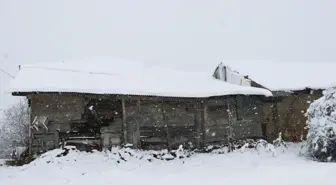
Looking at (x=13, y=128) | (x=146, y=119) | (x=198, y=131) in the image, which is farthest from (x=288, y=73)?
(x=13, y=128)

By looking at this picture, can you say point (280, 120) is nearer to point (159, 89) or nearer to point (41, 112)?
point (159, 89)

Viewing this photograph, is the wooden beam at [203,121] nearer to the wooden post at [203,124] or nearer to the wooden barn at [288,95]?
the wooden post at [203,124]

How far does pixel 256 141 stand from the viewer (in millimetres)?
16875

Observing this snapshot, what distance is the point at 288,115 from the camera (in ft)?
58.6

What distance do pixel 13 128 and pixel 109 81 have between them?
24695 millimetres

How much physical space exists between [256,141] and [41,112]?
372 inches

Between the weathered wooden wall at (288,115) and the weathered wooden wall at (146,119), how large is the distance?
1.89 feet

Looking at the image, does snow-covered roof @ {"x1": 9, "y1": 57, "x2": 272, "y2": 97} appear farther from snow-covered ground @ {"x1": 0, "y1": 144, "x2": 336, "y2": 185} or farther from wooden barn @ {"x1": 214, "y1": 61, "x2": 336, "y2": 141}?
snow-covered ground @ {"x1": 0, "y1": 144, "x2": 336, "y2": 185}

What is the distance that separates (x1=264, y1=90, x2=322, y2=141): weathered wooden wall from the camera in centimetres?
1755

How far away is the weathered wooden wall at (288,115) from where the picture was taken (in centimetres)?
1755

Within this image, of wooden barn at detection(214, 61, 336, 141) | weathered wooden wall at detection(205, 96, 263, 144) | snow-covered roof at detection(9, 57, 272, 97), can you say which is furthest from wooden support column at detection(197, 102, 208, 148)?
wooden barn at detection(214, 61, 336, 141)

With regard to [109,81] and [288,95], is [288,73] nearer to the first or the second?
[288,95]

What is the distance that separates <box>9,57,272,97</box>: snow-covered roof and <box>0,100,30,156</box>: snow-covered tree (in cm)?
1899

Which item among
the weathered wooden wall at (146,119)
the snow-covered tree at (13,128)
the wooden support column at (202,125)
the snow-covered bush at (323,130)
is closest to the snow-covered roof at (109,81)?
the weathered wooden wall at (146,119)
